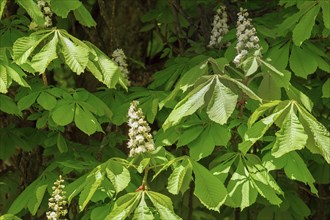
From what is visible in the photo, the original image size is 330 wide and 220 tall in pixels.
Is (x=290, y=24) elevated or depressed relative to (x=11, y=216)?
elevated

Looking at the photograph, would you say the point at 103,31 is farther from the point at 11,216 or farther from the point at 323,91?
the point at 11,216

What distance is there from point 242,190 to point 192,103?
1.25ft

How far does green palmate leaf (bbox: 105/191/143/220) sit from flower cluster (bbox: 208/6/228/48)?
1251mm

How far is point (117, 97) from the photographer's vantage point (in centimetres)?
310

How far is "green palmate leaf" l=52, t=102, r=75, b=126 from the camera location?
8.30 feet

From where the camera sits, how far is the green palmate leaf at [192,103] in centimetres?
218

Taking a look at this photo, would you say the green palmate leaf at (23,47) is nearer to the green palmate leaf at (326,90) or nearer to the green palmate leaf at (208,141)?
the green palmate leaf at (208,141)

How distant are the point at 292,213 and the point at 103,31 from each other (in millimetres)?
1572

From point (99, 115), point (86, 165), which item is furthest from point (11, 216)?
point (99, 115)

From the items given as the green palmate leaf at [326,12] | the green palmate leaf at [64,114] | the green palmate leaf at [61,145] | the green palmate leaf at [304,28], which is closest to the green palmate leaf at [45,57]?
the green palmate leaf at [64,114]

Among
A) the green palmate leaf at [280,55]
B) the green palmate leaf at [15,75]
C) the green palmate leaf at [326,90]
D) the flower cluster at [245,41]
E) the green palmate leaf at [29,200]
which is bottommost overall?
the green palmate leaf at [29,200]

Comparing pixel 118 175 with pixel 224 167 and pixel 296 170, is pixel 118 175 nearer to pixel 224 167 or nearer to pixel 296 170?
pixel 224 167

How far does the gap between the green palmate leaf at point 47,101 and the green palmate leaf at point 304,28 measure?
39.4 inches

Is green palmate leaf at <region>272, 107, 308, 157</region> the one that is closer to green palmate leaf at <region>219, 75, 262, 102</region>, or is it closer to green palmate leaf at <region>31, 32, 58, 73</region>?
green palmate leaf at <region>219, 75, 262, 102</region>
